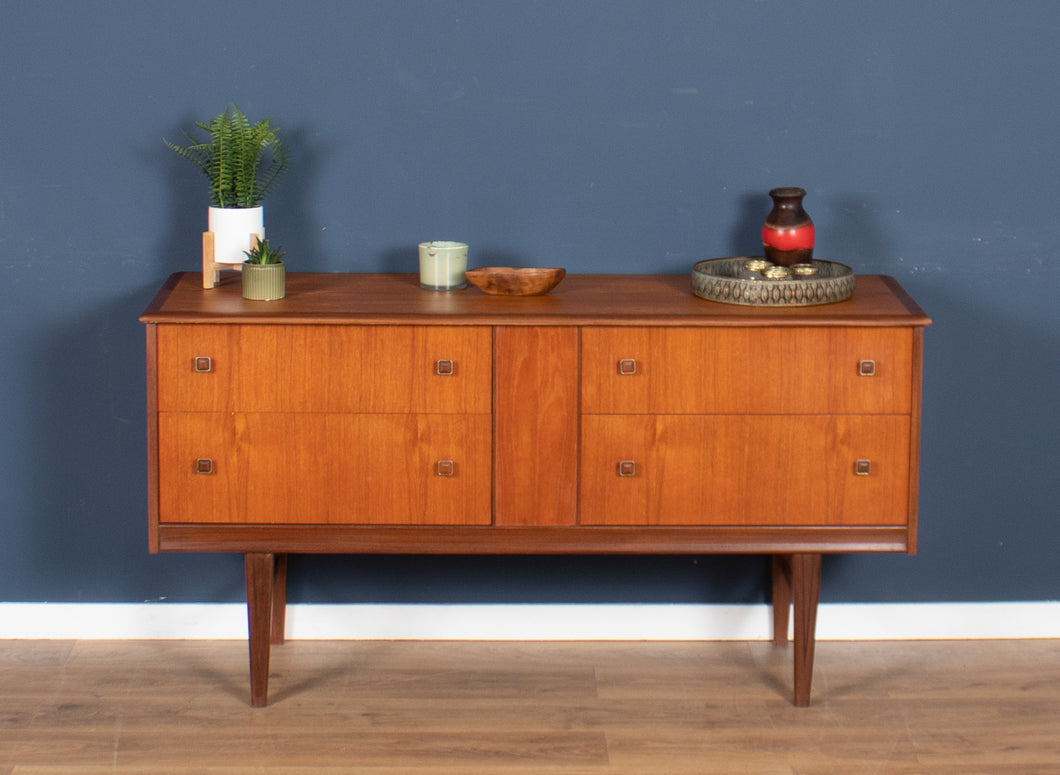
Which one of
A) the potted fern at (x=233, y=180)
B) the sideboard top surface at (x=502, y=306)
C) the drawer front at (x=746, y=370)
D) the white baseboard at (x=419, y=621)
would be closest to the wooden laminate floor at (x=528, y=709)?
the white baseboard at (x=419, y=621)

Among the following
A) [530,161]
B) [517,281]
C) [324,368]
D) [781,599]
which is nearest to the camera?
[324,368]

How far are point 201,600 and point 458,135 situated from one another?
1181 mm

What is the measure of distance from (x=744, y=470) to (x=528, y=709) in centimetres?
66

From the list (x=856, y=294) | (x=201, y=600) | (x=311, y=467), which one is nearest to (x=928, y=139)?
(x=856, y=294)

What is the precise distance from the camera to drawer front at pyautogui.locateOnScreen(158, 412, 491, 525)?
2.76m

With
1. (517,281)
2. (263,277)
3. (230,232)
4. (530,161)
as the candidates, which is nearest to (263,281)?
(263,277)

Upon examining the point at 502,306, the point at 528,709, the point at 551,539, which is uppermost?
the point at 502,306

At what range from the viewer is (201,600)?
329 cm

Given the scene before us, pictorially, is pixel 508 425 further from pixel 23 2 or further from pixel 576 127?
pixel 23 2

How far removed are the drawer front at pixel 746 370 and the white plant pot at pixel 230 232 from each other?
75 cm

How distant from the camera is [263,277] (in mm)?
2816

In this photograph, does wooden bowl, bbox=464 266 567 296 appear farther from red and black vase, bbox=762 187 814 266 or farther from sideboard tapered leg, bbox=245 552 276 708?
sideboard tapered leg, bbox=245 552 276 708

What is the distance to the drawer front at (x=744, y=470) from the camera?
2768 millimetres

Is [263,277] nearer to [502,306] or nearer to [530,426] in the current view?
[502,306]
